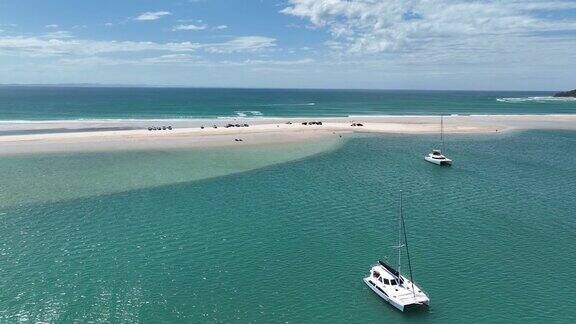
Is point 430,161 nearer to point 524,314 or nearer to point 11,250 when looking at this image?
point 524,314

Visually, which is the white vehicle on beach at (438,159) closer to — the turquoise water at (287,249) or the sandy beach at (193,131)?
the turquoise water at (287,249)

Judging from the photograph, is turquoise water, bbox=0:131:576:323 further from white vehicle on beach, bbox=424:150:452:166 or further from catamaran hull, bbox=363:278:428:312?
white vehicle on beach, bbox=424:150:452:166

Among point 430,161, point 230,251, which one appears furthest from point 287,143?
point 230,251

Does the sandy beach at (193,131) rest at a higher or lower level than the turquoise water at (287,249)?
higher

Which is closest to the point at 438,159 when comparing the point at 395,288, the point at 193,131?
the point at 395,288

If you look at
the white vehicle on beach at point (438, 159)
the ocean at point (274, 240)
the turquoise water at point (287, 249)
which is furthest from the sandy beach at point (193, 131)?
the white vehicle on beach at point (438, 159)

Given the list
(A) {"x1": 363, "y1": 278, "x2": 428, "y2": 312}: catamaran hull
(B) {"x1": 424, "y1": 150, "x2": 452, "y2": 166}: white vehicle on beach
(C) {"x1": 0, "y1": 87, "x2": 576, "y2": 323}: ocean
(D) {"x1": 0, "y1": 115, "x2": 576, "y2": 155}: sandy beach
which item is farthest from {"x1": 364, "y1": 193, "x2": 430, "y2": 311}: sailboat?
(D) {"x1": 0, "y1": 115, "x2": 576, "y2": 155}: sandy beach
